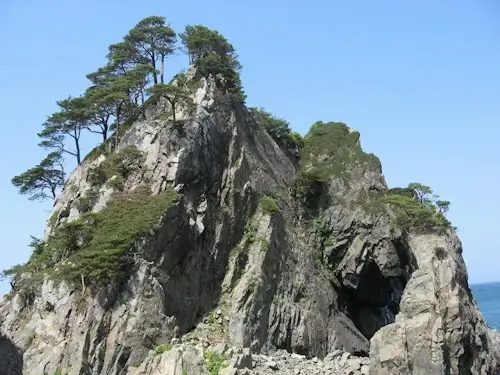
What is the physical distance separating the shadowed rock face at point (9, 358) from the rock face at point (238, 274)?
1263cm

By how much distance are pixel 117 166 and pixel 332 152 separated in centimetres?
2132

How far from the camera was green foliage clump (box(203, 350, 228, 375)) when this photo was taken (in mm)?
27342

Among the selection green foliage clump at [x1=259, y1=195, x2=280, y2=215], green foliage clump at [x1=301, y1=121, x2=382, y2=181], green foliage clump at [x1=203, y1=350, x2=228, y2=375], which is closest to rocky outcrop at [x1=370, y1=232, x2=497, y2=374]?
green foliage clump at [x1=203, y1=350, x2=228, y2=375]

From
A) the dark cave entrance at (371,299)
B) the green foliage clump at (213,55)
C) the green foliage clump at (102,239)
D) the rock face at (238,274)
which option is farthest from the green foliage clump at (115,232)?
the dark cave entrance at (371,299)

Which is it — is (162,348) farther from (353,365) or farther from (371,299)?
(371,299)

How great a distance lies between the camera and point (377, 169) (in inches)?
1864

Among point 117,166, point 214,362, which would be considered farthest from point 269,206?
point 214,362

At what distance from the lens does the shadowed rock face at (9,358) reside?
14703 mm

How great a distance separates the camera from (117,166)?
124ft

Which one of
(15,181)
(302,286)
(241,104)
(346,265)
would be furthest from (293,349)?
(15,181)

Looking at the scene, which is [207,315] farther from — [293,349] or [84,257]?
[84,257]

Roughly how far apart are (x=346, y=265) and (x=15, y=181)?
1116 inches

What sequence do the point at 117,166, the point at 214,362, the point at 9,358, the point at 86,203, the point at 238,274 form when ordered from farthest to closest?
the point at 117,166 < the point at 238,274 < the point at 86,203 < the point at 214,362 < the point at 9,358

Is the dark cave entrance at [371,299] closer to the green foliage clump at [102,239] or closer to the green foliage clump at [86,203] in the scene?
the green foliage clump at [102,239]
